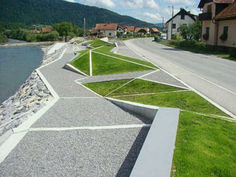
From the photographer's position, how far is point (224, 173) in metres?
4.20

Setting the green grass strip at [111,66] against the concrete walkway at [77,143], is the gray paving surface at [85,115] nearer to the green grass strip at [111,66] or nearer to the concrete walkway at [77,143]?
the concrete walkway at [77,143]

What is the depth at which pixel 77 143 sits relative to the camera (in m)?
6.13

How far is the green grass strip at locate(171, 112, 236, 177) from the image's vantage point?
4273mm

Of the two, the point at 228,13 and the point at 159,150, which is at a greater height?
the point at 228,13

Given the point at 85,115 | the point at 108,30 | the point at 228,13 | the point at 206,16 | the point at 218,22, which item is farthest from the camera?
the point at 108,30

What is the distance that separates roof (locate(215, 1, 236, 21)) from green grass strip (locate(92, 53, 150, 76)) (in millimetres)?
15333

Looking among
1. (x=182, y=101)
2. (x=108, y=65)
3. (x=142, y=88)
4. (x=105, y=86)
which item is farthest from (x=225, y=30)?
(x=182, y=101)

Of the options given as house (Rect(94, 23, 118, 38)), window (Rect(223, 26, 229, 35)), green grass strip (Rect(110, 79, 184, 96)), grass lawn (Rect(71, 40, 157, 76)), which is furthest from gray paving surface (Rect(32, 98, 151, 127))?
house (Rect(94, 23, 118, 38))

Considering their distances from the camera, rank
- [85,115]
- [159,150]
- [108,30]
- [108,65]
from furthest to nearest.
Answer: [108,30]
[108,65]
[85,115]
[159,150]

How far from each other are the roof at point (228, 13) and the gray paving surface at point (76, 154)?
79.1 ft

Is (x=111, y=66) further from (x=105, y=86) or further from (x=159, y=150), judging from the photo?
(x=159, y=150)

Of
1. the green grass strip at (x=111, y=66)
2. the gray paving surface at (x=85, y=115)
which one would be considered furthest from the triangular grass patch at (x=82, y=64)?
the gray paving surface at (x=85, y=115)

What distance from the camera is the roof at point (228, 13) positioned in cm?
2573

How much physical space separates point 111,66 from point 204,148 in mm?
12618
